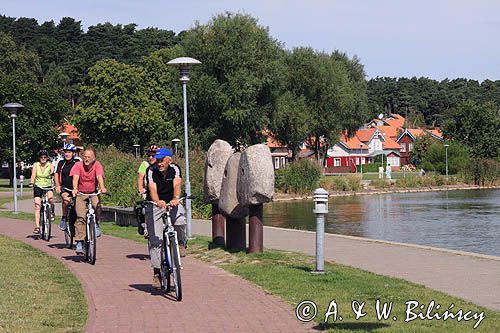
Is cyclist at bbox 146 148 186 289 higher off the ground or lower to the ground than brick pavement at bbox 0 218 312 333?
higher

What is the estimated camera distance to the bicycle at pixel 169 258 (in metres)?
9.62

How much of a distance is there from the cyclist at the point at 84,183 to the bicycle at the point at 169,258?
12.0 feet

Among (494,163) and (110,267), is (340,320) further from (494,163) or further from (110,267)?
(494,163)

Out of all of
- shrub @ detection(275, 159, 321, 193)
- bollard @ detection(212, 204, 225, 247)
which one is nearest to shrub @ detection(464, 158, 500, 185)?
shrub @ detection(275, 159, 321, 193)

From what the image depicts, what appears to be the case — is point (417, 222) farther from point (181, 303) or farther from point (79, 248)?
point (181, 303)

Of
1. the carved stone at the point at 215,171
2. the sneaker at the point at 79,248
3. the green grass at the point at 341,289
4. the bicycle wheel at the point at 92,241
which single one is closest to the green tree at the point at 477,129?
the carved stone at the point at 215,171

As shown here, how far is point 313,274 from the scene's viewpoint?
37.9 ft

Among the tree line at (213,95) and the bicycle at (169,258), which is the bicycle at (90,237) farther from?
the tree line at (213,95)

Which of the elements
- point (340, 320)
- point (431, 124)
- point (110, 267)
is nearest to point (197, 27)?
point (110, 267)

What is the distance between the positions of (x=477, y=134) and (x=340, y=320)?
86.0 m

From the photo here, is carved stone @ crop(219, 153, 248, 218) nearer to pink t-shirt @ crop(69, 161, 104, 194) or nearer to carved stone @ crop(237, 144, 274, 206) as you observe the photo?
carved stone @ crop(237, 144, 274, 206)

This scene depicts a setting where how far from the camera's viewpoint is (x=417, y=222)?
102 ft

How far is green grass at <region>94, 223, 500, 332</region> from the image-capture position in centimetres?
782

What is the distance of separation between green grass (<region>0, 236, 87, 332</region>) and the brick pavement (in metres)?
0.19
